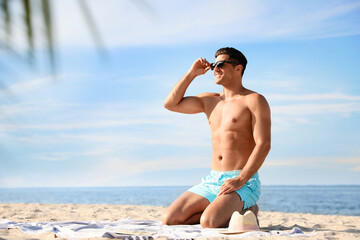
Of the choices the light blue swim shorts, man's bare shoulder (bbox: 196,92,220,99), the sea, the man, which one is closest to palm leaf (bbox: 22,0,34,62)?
the man

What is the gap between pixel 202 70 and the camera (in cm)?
397

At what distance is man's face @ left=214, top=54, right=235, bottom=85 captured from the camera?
12.6 feet

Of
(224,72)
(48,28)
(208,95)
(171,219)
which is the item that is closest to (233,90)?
(224,72)

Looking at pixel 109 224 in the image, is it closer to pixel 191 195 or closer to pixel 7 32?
pixel 191 195

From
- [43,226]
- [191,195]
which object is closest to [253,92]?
[191,195]

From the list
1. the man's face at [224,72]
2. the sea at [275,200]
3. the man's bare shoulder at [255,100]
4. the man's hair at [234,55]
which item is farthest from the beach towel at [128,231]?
the sea at [275,200]

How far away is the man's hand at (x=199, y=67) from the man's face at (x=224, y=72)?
0.13 meters

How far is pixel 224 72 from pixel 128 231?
1700 mm

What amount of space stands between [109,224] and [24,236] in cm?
81

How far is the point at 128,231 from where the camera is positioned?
338 cm

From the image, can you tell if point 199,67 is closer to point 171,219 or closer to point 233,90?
point 233,90

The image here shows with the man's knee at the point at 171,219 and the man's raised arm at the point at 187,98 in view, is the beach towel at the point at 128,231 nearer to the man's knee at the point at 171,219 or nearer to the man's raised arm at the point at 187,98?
the man's knee at the point at 171,219

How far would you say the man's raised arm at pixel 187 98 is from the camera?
13.0 feet

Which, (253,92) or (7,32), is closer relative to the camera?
(7,32)
